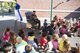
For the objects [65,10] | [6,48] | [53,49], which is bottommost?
[65,10]

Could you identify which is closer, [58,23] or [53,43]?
[53,43]

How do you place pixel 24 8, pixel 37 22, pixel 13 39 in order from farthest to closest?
1. pixel 24 8
2. pixel 37 22
3. pixel 13 39

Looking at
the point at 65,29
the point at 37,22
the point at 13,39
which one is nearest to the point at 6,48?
the point at 13,39

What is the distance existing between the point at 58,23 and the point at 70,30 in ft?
2.73

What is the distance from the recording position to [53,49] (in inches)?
485

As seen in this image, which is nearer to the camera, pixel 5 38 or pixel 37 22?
pixel 5 38

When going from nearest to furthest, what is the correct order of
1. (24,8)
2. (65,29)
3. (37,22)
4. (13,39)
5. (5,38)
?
(13,39) → (5,38) → (65,29) → (37,22) → (24,8)

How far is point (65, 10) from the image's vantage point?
1107 inches

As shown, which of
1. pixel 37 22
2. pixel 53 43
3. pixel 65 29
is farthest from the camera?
pixel 37 22

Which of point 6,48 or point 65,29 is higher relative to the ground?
point 6,48

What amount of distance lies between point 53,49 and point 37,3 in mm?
15752

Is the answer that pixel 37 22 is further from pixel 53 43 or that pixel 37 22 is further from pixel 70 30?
pixel 53 43

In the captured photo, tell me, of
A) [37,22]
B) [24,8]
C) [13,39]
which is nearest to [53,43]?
[13,39]

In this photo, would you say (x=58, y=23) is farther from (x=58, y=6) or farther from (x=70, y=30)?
(x=58, y=6)
